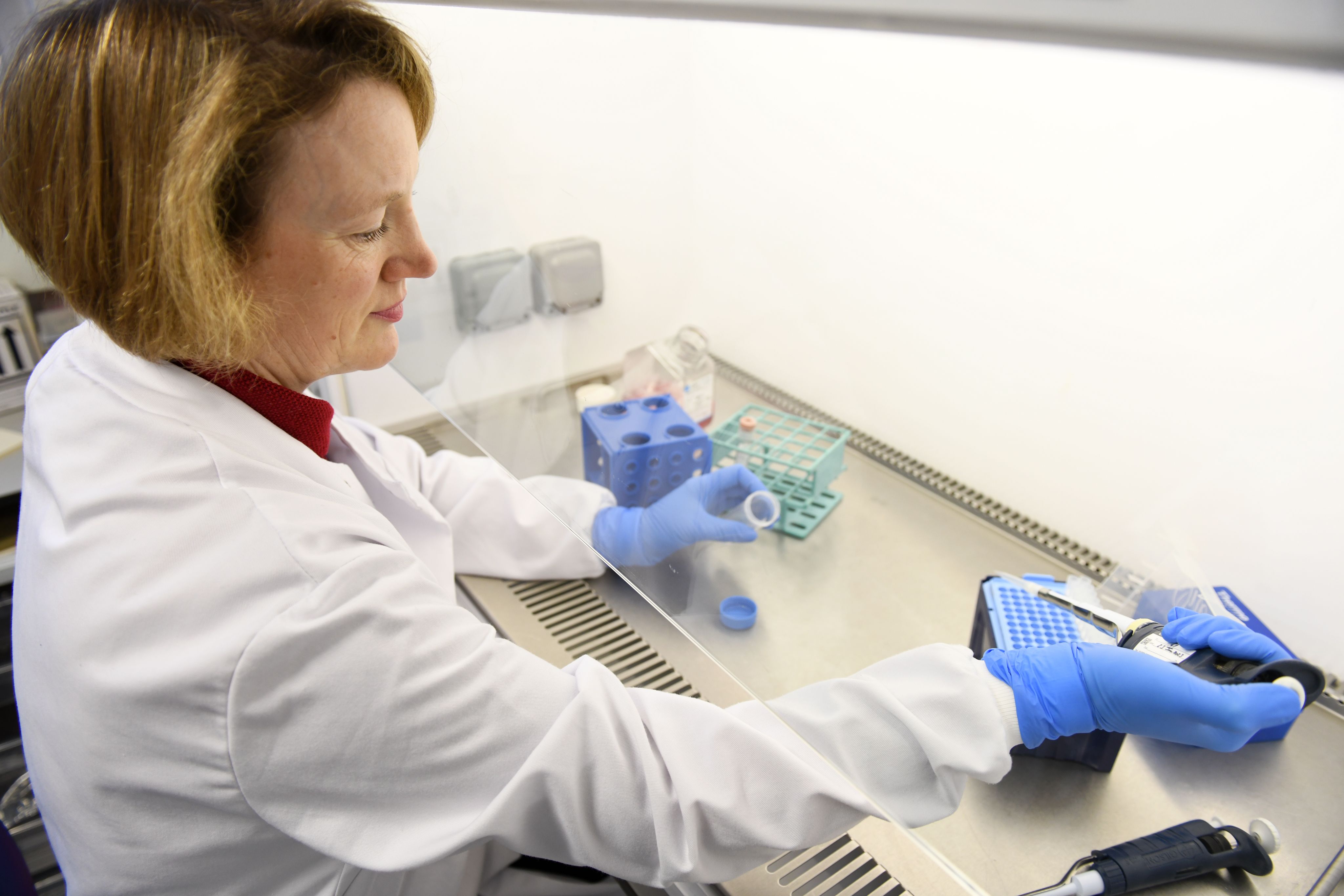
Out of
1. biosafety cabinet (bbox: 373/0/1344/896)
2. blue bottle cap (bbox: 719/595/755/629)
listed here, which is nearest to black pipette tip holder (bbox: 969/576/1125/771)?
biosafety cabinet (bbox: 373/0/1344/896)

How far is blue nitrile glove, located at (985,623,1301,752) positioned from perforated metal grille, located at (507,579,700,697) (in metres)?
0.41

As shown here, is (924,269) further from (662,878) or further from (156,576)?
(156,576)

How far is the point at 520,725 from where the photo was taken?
703 millimetres

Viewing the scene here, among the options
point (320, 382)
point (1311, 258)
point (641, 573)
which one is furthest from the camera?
point (320, 382)

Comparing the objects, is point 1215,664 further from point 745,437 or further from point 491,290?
point 491,290

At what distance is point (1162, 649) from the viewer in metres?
0.65

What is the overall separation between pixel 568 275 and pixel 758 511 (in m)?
0.50

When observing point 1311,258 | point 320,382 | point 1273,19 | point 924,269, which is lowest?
point 320,382

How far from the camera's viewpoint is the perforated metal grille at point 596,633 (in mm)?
1007

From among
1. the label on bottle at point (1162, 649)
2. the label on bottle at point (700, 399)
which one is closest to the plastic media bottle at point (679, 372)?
the label on bottle at point (700, 399)

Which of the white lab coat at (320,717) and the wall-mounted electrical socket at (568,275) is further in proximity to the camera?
the wall-mounted electrical socket at (568,275)

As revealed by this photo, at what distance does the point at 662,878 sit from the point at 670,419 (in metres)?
0.58

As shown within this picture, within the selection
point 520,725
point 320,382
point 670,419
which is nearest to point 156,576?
point 520,725

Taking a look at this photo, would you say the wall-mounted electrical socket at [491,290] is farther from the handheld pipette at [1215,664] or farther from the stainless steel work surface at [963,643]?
the handheld pipette at [1215,664]
